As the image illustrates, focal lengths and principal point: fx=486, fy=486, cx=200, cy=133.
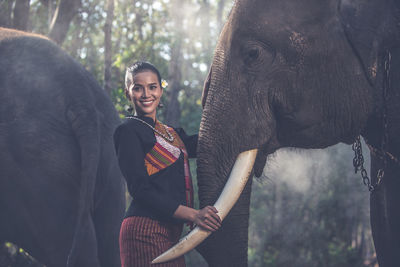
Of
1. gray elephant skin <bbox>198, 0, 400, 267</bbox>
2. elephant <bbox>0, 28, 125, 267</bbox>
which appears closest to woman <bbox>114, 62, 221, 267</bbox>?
gray elephant skin <bbox>198, 0, 400, 267</bbox>

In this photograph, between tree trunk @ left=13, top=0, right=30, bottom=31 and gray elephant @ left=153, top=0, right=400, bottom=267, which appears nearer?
gray elephant @ left=153, top=0, right=400, bottom=267

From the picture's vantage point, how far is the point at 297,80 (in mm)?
2094

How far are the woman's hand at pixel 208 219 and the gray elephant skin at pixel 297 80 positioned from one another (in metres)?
0.20

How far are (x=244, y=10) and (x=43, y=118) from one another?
1.77 m

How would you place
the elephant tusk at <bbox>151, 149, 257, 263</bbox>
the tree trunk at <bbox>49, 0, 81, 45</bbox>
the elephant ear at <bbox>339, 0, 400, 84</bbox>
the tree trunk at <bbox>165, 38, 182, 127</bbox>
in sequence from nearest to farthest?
the elephant tusk at <bbox>151, 149, 257, 263</bbox>, the elephant ear at <bbox>339, 0, 400, 84</bbox>, the tree trunk at <bbox>49, 0, 81, 45</bbox>, the tree trunk at <bbox>165, 38, 182, 127</bbox>

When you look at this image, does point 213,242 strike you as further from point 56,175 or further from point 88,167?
point 56,175

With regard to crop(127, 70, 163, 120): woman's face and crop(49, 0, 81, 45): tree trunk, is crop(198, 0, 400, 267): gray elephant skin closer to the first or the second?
crop(127, 70, 163, 120): woman's face

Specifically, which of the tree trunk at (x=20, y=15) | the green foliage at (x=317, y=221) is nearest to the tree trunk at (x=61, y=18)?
the tree trunk at (x=20, y=15)

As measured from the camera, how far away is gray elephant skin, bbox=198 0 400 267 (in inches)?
80.3

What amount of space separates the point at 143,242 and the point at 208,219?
0.96 ft

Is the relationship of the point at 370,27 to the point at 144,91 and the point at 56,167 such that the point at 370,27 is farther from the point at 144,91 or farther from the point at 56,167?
the point at 56,167

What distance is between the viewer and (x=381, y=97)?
6.97ft

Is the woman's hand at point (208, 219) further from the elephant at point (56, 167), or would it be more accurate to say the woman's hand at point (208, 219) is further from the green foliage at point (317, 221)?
the green foliage at point (317, 221)

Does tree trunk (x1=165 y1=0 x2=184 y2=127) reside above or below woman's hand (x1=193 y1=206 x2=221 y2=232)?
above
